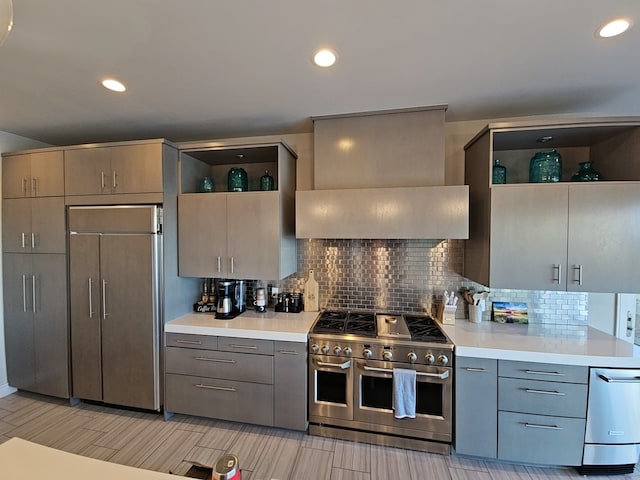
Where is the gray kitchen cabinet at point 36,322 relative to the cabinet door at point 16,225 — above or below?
below

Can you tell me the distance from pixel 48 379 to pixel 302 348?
8.47 ft

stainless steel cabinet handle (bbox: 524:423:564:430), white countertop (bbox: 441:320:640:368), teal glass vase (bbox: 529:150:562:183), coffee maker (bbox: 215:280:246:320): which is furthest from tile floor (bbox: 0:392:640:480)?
teal glass vase (bbox: 529:150:562:183)

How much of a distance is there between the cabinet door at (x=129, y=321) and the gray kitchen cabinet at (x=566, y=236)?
283cm

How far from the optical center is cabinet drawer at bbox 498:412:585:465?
1852 millimetres

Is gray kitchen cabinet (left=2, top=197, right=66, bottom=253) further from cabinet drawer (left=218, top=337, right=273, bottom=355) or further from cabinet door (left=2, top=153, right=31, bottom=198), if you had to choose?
cabinet drawer (left=218, top=337, right=273, bottom=355)

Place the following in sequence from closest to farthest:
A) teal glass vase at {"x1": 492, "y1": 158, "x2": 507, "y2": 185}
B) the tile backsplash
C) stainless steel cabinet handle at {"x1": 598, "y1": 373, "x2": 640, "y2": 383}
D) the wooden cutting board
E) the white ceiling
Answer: the white ceiling
stainless steel cabinet handle at {"x1": 598, "y1": 373, "x2": 640, "y2": 383}
teal glass vase at {"x1": 492, "y1": 158, "x2": 507, "y2": 185}
the tile backsplash
the wooden cutting board

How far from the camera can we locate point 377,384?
2.12 meters

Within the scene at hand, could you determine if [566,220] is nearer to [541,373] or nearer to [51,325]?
[541,373]

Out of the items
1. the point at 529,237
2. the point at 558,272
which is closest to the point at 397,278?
the point at 529,237

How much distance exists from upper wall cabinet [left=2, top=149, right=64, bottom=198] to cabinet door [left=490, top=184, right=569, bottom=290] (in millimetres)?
3815

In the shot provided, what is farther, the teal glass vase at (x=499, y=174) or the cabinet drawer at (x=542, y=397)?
the teal glass vase at (x=499, y=174)

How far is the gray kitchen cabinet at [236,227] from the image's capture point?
7.96ft

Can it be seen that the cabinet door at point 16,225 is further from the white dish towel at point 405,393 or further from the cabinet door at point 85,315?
the white dish towel at point 405,393

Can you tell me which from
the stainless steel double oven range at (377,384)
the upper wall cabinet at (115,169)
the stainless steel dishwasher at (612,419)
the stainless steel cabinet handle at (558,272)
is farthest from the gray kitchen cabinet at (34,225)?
the stainless steel dishwasher at (612,419)
